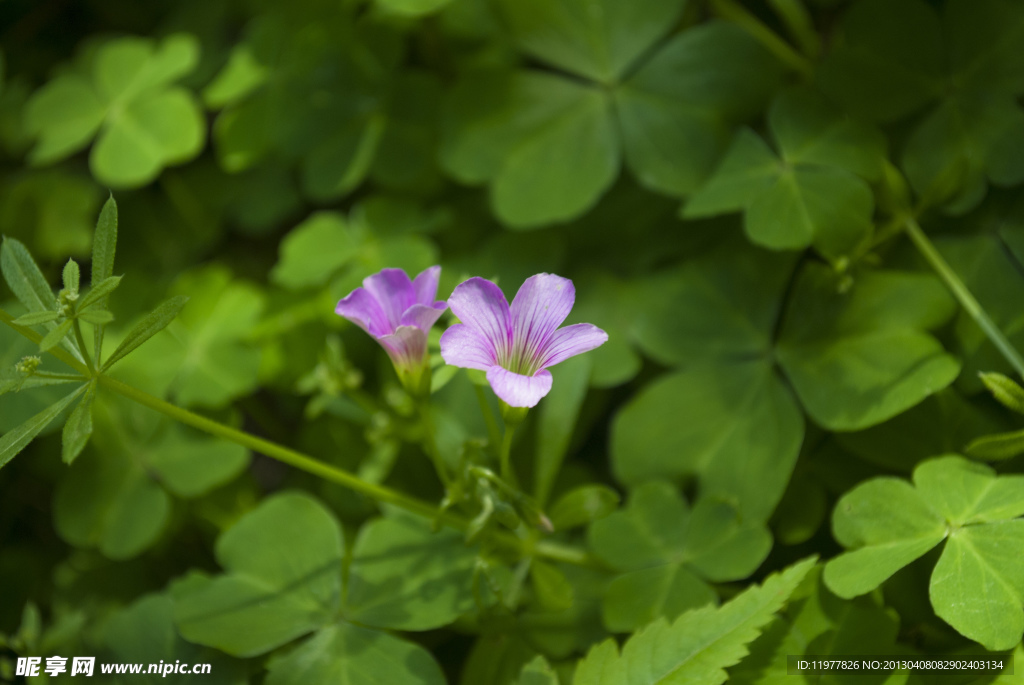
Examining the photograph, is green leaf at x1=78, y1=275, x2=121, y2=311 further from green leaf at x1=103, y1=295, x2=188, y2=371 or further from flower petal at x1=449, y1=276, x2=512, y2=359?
flower petal at x1=449, y1=276, x2=512, y2=359

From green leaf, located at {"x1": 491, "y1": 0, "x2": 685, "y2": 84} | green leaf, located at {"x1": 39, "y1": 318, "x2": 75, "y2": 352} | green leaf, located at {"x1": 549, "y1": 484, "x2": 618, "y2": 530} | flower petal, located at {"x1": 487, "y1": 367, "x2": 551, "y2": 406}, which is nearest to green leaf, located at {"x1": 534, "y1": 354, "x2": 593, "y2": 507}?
green leaf, located at {"x1": 549, "y1": 484, "x2": 618, "y2": 530}

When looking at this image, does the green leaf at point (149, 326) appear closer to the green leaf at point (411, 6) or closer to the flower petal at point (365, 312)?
the flower petal at point (365, 312)

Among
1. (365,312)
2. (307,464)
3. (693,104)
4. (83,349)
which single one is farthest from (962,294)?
(83,349)

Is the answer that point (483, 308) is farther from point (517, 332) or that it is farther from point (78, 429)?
point (78, 429)

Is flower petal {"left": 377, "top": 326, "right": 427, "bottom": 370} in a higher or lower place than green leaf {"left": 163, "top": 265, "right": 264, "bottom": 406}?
higher

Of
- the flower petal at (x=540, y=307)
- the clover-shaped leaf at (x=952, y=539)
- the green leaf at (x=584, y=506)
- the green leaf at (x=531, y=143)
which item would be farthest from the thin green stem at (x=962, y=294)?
the flower petal at (x=540, y=307)
